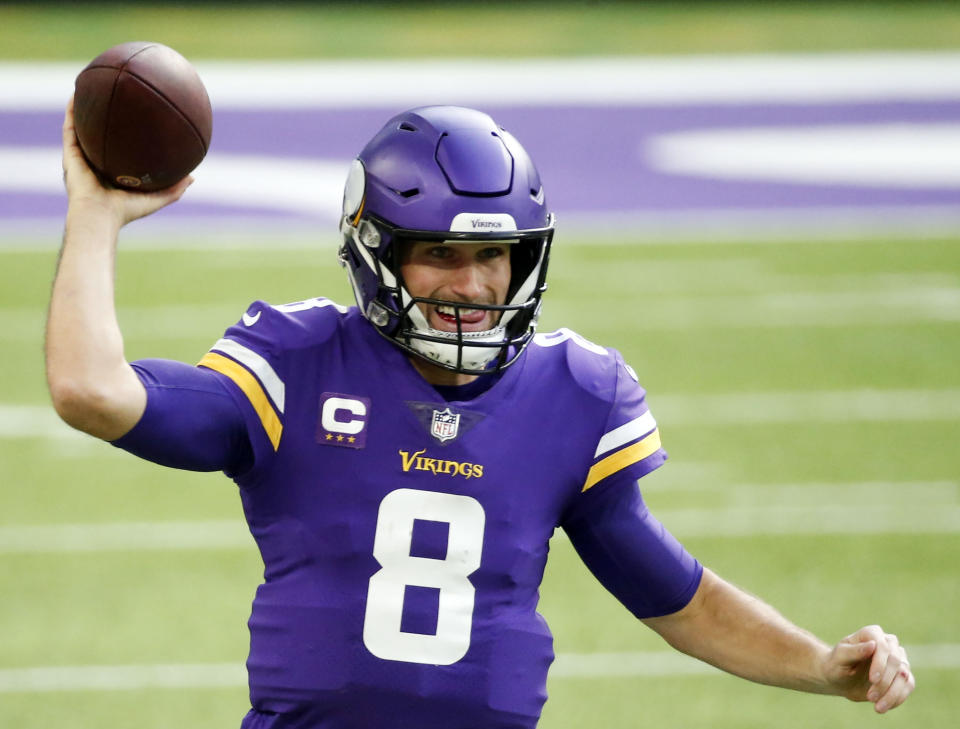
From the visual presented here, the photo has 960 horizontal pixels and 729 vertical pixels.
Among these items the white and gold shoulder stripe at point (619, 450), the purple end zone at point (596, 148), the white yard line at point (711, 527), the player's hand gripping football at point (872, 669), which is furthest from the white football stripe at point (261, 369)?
the purple end zone at point (596, 148)

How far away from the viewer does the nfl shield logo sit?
2578 mm

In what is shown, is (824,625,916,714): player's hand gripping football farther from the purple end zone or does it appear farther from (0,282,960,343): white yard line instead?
the purple end zone

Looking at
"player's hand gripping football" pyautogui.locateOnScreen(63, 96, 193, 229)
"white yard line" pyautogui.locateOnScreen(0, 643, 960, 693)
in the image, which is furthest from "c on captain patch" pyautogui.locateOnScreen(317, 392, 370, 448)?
"white yard line" pyautogui.locateOnScreen(0, 643, 960, 693)

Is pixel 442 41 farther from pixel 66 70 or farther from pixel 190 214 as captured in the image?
pixel 190 214

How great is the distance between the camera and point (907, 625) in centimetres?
561

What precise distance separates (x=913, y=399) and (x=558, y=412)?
5.45 meters

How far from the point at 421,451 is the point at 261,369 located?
29 centimetres

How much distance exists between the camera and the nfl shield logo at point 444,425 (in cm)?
258

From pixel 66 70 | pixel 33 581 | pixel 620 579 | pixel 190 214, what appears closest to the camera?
pixel 620 579

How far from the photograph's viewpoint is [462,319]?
258cm

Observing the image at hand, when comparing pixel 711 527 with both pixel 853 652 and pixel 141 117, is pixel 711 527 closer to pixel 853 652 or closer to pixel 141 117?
pixel 853 652

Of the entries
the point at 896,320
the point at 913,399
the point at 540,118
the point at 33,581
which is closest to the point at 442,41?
the point at 540,118

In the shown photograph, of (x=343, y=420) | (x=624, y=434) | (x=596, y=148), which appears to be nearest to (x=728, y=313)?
(x=596, y=148)

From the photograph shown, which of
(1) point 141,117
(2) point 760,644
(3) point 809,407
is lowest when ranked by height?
(3) point 809,407
